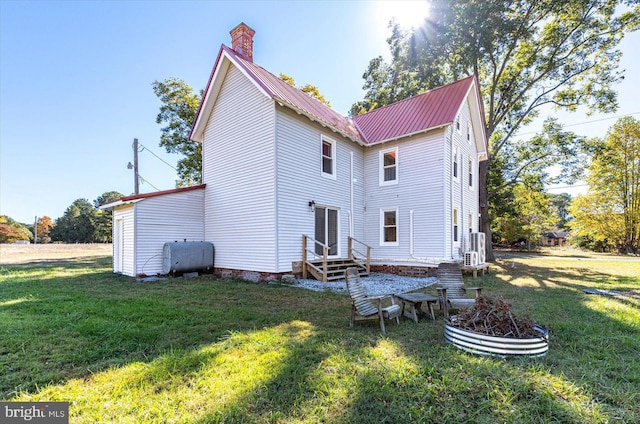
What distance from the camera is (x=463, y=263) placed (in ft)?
38.5

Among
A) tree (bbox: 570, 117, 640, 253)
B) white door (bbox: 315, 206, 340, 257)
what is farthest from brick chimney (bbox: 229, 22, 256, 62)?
tree (bbox: 570, 117, 640, 253)

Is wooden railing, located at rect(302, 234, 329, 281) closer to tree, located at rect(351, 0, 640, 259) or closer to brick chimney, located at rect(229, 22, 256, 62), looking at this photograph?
brick chimney, located at rect(229, 22, 256, 62)

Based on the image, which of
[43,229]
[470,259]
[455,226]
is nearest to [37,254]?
[455,226]

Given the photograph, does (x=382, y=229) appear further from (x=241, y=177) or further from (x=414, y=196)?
(x=241, y=177)

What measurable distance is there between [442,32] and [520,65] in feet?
19.9

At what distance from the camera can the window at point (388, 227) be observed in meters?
12.6

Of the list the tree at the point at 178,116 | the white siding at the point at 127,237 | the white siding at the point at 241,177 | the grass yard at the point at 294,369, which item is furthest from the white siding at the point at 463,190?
the tree at the point at 178,116

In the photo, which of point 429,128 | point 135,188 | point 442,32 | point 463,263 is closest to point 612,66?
point 442,32

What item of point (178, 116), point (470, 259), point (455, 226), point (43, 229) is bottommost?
point (43, 229)

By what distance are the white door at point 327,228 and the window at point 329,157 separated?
5.03 ft

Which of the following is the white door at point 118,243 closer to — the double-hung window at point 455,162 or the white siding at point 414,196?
the white siding at point 414,196

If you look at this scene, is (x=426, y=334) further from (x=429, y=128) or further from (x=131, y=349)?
(x=429, y=128)

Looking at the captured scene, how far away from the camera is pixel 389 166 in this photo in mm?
12898

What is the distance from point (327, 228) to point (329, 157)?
9.77 feet
